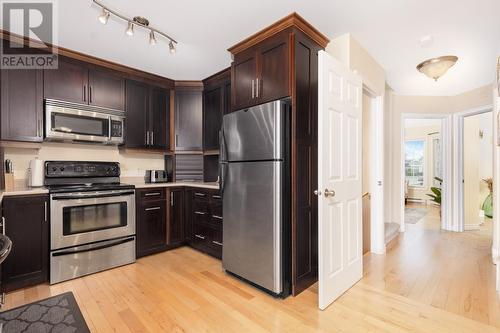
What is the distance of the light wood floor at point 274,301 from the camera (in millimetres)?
1816

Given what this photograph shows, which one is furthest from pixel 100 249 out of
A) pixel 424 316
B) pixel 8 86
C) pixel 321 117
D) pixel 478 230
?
pixel 478 230

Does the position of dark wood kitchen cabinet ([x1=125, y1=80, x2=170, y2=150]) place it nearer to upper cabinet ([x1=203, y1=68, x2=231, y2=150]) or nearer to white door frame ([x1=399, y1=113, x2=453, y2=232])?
upper cabinet ([x1=203, y1=68, x2=231, y2=150])

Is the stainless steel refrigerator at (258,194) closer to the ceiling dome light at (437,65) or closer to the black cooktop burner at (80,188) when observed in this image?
the black cooktop burner at (80,188)

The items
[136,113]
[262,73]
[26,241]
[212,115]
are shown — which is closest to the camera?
[26,241]

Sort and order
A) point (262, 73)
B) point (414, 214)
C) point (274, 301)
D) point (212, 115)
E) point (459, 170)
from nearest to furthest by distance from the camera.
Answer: point (274, 301) < point (262, 73) < point (212, 115) < point (459, 170) < point (414, 214)

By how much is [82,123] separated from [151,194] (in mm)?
1152

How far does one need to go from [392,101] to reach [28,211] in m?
5.35

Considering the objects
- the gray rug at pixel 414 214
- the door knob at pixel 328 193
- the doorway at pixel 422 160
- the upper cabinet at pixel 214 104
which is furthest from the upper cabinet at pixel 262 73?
the doorway at pixel 422 160

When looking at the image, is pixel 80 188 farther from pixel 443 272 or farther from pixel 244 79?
pixel 443 272

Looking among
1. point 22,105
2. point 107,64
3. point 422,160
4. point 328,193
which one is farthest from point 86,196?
point 422,160

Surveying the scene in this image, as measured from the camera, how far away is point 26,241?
2350 millimetres

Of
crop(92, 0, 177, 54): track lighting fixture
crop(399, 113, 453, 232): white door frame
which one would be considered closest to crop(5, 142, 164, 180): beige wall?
crop(92, 0, 177, 54): track lighting fixture

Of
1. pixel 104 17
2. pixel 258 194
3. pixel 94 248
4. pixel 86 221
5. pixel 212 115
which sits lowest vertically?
pixel 94 248

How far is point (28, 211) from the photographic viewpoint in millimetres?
2357
